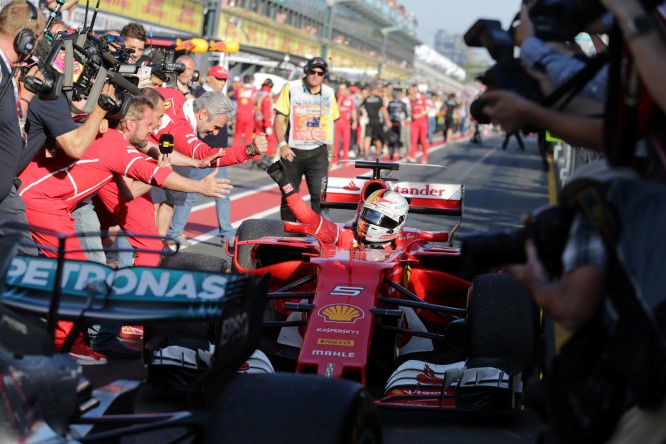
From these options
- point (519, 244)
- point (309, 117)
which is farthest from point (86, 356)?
point (309, 117)

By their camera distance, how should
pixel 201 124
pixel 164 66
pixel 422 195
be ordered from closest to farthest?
pixel 422 195 → pixel 201 124 → pixel 164 66

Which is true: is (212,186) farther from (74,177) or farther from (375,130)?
(375,130)

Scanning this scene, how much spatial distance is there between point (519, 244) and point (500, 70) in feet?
1.94

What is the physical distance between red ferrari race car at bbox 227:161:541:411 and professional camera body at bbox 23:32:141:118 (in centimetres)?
130

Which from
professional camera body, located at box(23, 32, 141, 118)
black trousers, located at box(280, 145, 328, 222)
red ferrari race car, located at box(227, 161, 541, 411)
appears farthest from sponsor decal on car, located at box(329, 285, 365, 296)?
black trousers, located at box(280, 145, 328, 222)

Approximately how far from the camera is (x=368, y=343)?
616 cm

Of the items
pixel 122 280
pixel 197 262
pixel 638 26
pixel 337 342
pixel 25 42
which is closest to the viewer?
pixel 638 26

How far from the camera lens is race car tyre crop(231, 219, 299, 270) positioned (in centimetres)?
798

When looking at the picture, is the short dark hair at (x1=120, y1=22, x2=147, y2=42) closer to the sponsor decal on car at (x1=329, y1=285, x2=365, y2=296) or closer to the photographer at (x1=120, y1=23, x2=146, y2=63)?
the photographer at (x1=120, y1=23, x2=146, y2=63)

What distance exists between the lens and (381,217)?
7441 millimetres

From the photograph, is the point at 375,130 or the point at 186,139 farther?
the point at 375,130

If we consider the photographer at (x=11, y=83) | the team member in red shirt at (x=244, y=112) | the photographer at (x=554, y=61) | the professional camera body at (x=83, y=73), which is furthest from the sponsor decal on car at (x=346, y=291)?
the team member in red shirt at (x=244, y=112)

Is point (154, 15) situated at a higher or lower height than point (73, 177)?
higher

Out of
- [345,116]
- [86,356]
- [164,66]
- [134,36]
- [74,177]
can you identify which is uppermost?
[134,36]
